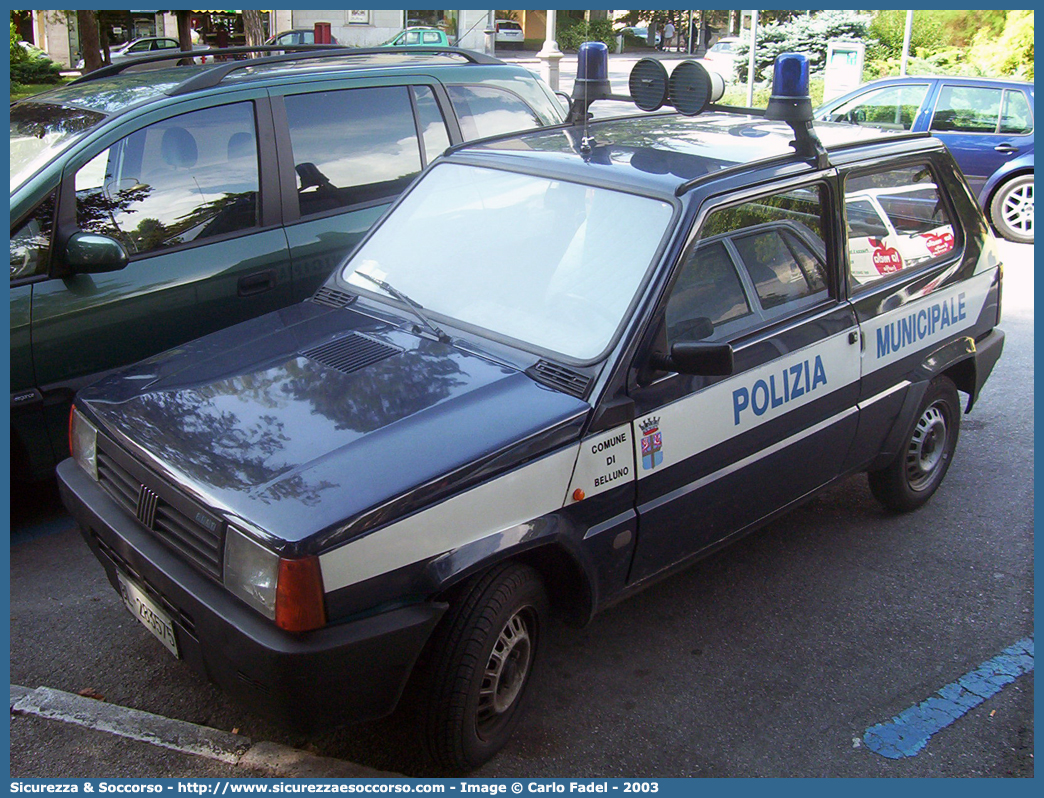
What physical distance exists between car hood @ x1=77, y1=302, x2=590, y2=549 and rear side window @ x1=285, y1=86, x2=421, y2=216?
5.58 feet

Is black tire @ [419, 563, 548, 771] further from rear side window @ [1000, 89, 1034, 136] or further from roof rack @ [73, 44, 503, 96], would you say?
rear side window @ [1000, 89, 1034, 136]

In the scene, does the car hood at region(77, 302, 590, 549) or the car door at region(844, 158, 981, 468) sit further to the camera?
the car door at region(844, 158, 981, 468)

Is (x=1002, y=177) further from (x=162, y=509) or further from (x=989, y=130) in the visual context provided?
(x=162, y=509)

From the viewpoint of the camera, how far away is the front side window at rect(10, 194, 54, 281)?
4.04 meters

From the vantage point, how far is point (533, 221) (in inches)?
139

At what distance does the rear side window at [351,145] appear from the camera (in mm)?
4918

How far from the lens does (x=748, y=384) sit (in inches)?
136

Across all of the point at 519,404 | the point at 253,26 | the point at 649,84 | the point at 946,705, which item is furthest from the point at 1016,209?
the point at 253,26

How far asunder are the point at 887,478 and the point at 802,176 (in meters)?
1.63

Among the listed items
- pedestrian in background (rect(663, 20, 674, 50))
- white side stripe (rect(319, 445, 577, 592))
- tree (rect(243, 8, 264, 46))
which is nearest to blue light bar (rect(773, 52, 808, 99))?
white side stripe (rect(319, 445, 577, 592))

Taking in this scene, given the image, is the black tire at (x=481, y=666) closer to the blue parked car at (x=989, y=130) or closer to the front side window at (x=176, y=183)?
the front side window at (x=176, y=183)

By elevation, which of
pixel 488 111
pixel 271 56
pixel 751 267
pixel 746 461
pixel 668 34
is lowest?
pixel 746 461

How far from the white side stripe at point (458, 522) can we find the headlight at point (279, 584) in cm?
4

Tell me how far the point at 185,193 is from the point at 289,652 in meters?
2.85
